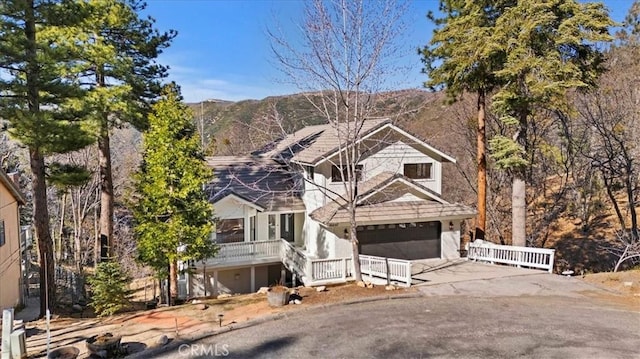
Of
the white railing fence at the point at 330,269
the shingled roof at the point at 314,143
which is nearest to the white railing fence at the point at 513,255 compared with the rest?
the white railing fence at the point at 330,269

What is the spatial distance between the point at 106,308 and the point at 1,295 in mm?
6212

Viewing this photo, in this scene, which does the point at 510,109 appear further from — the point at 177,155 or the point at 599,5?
the point at 177,155

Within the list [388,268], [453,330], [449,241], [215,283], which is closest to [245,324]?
[453,330]

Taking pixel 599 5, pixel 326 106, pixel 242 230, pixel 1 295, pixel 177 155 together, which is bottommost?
pixel 1 295

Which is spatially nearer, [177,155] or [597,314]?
[597,314]

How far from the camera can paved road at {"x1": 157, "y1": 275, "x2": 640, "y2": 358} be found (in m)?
8.67

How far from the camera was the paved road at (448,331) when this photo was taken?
867 cm

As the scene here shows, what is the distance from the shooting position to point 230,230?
18578 mm

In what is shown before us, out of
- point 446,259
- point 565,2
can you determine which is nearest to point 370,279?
point 446,259

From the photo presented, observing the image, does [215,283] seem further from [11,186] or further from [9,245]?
[11,186]

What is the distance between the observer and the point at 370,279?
48.8 feet

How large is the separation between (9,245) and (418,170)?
18.0 m

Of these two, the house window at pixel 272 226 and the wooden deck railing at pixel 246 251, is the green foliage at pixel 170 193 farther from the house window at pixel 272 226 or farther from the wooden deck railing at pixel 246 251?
the house window at pixel 272 226

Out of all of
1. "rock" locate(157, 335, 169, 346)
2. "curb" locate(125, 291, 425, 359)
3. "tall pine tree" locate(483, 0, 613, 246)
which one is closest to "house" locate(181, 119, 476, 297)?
Answer: "curb" locate(125, 291, 425, 359)
